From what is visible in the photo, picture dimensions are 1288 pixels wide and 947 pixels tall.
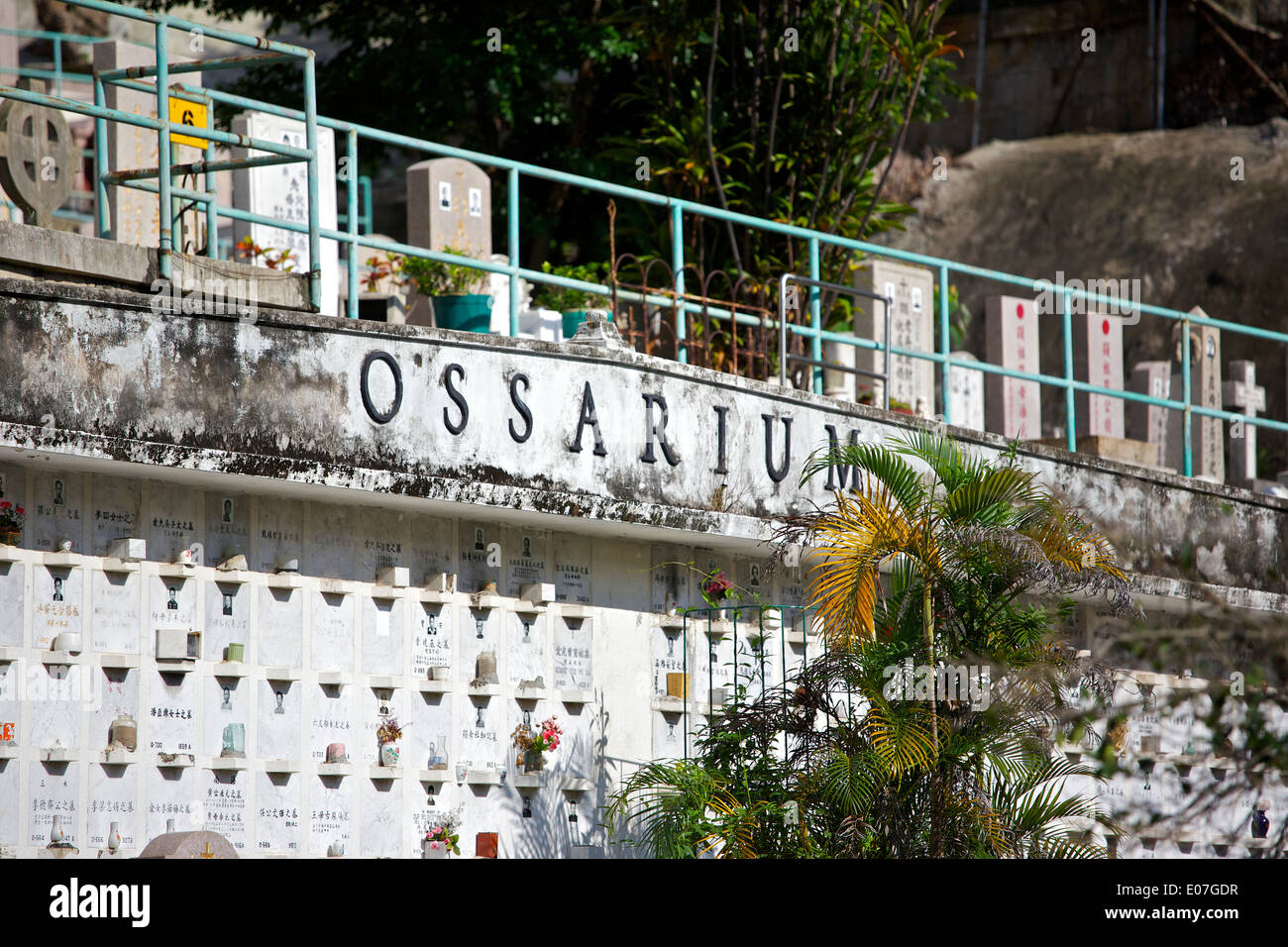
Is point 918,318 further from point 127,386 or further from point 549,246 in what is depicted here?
point 127,386

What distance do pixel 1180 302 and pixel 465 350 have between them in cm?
1605

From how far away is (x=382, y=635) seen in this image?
31.6ft

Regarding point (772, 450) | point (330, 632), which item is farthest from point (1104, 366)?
point (330, 632)

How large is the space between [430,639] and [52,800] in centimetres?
222

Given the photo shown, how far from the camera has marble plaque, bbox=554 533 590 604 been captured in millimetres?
10531

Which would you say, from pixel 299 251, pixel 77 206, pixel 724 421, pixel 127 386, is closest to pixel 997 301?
pixel 724 421

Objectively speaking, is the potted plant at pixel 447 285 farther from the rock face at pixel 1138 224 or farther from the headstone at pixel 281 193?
the rock face at pixel 1138 224

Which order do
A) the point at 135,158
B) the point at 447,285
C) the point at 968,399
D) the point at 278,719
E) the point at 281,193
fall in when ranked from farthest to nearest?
1. the point at 968,399
2. the point at 281,193
3. the point at 447,285
4. the point at 135,158
5. the point at 278,719

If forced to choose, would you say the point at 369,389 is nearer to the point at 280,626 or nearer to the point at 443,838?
the point at 280,626

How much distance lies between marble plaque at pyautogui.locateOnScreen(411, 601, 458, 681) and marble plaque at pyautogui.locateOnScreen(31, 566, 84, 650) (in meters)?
1.88

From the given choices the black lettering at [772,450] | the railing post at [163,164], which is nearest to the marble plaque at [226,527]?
the railing post at [163,164]

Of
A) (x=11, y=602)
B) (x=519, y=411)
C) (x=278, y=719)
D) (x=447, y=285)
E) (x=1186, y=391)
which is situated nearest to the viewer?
(x=11, y=602)

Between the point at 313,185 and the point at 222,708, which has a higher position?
the point at 313,185

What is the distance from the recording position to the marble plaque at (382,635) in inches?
376
